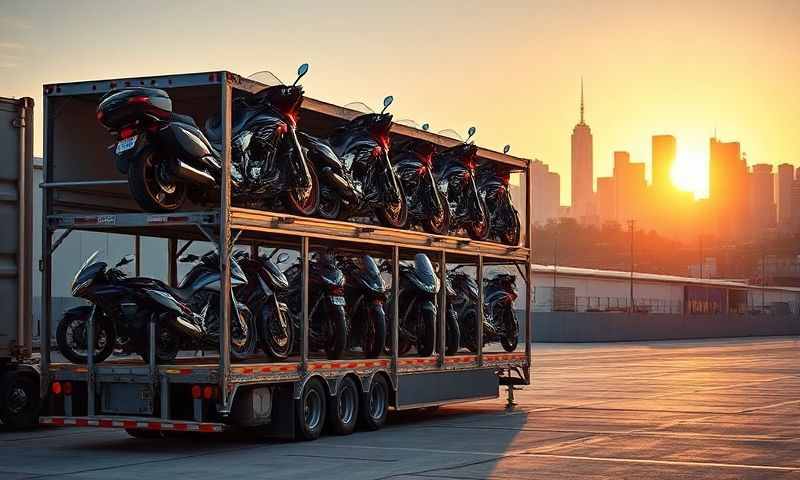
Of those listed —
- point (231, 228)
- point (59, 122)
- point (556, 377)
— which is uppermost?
point (59, 122)

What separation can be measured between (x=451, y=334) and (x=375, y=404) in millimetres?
2895

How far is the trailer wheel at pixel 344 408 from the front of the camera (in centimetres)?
1681

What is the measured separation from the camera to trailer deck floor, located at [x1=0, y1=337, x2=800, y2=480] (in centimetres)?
1346

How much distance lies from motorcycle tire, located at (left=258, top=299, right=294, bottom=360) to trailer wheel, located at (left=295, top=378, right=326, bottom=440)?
0.51 metres

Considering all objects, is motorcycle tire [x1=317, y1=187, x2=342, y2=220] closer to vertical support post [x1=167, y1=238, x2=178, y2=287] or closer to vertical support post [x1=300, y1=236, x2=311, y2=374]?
vertical support post [x1=300, y1=236, x2=311, y2=374]

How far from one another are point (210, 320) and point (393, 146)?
579cm

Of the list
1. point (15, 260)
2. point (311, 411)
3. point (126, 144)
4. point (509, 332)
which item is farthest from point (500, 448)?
point (509, 332)

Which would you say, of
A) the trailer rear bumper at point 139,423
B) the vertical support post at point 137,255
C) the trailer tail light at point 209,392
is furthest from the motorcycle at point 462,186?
the trailer rear bumper at point 139,423

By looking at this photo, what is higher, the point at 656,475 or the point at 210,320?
the point at 210,320

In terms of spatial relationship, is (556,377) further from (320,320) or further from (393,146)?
(320,320)

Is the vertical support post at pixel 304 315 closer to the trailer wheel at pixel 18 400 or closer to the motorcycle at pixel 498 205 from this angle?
the trailer wheel at pixel 18 400

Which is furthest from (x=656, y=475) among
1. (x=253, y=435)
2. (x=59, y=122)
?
(x=59, y=122)

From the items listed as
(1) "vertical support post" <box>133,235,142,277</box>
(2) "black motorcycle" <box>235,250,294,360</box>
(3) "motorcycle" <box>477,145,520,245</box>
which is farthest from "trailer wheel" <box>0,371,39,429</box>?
(3) "motorcycle" <box>477,145,520,245</box>

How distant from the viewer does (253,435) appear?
17.0 metres
